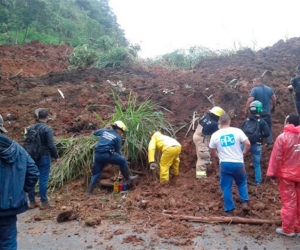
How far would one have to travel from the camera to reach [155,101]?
1097cm

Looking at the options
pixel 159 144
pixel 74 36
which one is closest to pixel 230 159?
pixel 159 144

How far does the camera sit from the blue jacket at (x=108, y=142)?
23.0 feet

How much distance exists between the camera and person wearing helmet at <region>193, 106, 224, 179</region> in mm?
7359

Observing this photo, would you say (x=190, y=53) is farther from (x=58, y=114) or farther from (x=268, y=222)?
(x=268, y=222)

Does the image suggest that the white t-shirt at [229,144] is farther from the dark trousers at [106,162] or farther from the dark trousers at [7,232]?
the dark trousers at [7,232]

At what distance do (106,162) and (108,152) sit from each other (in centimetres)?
22

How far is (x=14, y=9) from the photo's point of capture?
2062 centimetres

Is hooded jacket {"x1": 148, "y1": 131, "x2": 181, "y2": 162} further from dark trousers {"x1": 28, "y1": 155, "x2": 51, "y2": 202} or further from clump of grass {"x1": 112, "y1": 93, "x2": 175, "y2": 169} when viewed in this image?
dark trousers {"x1": 28, "y1": 155, "x2": 51, "y2": 202}

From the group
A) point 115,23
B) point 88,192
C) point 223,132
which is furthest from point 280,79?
point 115,23

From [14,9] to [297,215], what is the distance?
19.9 meters

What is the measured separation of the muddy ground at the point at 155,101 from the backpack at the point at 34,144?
1.04 metres

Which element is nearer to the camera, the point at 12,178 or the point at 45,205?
the point at 12,178

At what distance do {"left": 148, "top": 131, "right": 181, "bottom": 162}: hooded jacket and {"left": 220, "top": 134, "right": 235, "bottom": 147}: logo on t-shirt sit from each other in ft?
5.66

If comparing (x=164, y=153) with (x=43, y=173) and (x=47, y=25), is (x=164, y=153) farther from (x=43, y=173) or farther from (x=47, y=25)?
(x=47, y=25)
